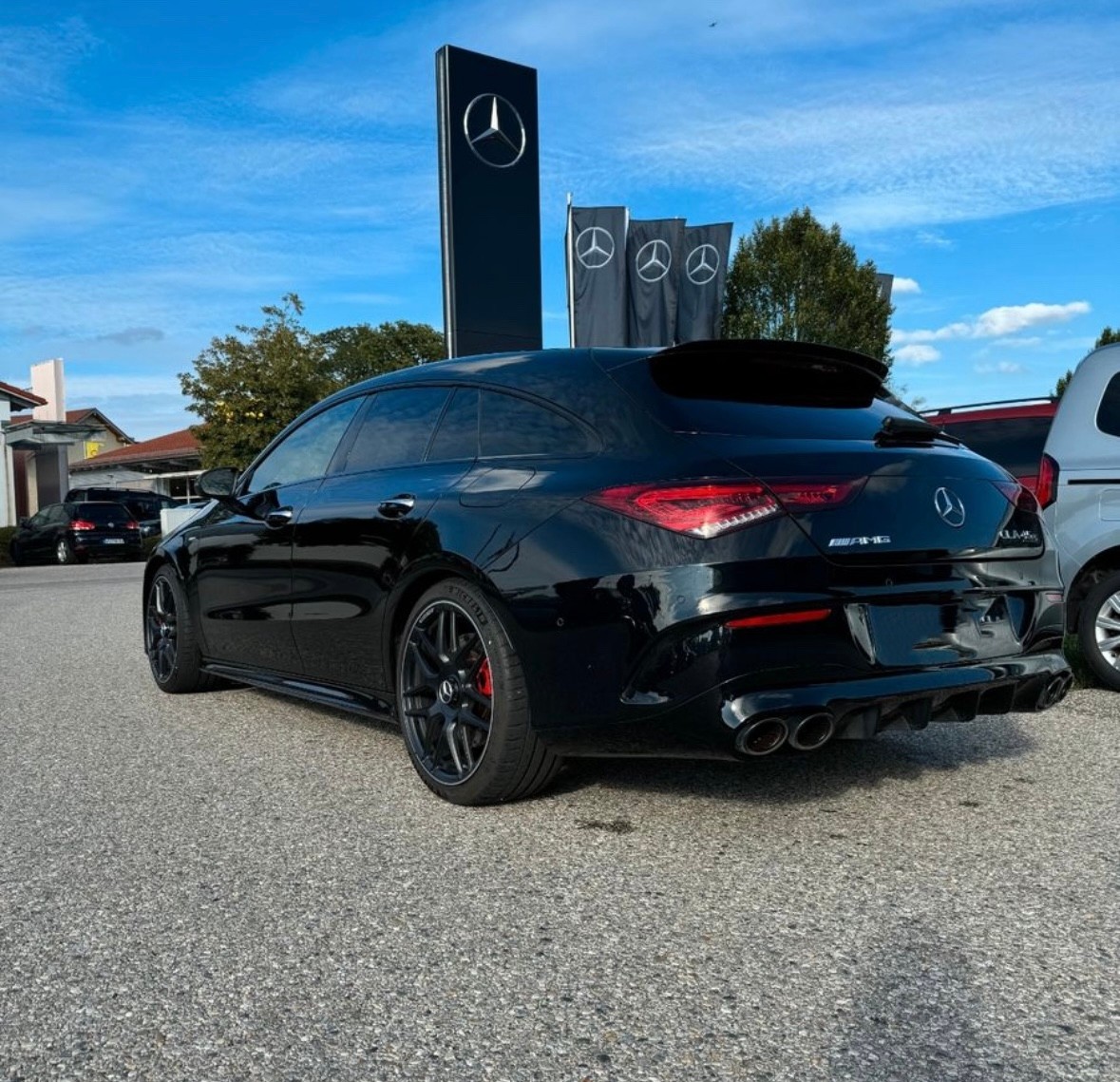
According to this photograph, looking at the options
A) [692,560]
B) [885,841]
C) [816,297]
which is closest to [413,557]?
[692,560]

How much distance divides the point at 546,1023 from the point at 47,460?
147 ft

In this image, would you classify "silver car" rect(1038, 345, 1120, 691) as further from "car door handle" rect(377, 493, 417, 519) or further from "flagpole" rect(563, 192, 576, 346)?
"flagpole" rect(563, 192, 576, 346)

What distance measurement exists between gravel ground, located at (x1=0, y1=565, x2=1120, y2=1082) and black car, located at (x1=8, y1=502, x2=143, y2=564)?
2339cm

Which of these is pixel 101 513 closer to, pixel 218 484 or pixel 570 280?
pixel 570 280

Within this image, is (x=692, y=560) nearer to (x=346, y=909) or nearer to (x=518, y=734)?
(x=518, y=734)

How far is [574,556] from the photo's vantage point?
3529 millimetres

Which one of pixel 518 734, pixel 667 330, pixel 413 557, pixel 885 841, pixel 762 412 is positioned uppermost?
pixel 667 330

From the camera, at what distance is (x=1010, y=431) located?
8.59 m

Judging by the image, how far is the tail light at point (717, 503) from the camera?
11.0 feet

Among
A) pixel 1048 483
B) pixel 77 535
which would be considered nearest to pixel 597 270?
pixel 77 535

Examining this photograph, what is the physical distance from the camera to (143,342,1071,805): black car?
333 cm

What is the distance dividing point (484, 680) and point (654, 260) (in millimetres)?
23855

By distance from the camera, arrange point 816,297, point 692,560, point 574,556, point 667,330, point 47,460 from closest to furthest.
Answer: point 692,560 < point 574,556 < point 667,330 < point 816,297 < point 47,460

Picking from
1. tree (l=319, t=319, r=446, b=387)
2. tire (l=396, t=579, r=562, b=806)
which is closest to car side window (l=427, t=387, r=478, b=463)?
tire (l=396, t=579, r=562, b=806)
